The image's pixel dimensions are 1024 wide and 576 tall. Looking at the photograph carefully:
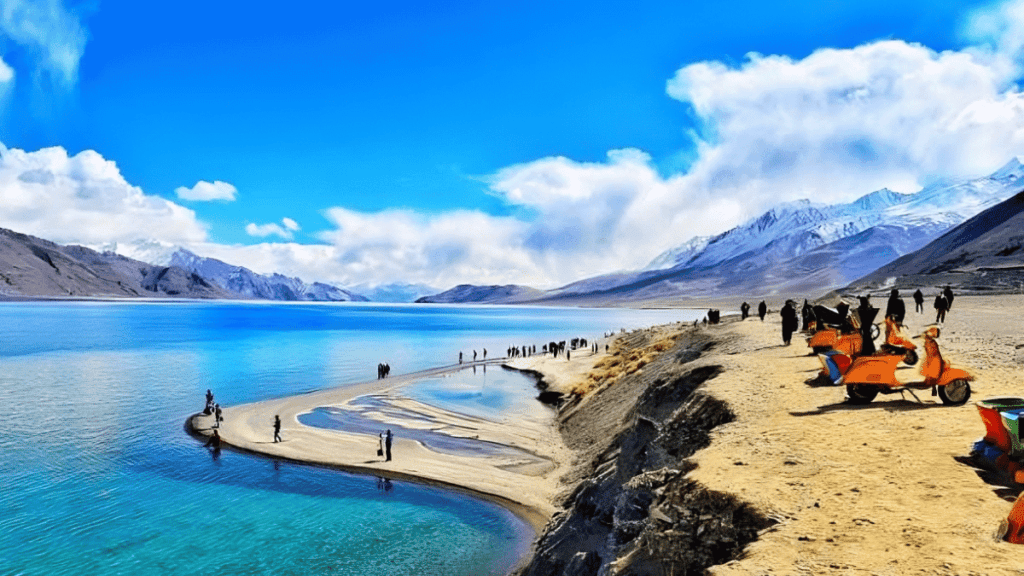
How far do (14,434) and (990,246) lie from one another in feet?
604

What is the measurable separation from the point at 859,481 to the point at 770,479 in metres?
1.38

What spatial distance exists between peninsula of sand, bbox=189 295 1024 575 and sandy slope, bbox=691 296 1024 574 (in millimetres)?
32

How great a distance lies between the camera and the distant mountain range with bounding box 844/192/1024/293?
3300 inches

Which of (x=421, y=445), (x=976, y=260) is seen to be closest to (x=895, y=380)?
(x=421, y=445)

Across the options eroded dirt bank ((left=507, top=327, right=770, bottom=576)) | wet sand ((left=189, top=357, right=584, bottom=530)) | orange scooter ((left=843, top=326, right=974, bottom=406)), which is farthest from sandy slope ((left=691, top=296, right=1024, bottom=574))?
wet sand ((left=189, top=357, right=584, bottom=530))

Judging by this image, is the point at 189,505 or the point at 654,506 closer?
the point at 654,506

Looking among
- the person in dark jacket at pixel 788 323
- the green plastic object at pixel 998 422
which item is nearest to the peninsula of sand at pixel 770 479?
the person in dark jacket at pixel 788 323

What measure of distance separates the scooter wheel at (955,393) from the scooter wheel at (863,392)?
1412mm

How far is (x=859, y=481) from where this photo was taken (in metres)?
9.50

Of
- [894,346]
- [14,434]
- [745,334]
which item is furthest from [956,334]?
[14,434]

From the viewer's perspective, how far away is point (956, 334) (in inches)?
1190

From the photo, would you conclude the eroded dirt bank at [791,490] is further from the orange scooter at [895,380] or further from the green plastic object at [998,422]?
the green plastic object at [998,422]

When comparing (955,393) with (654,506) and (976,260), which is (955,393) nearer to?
(654,506)

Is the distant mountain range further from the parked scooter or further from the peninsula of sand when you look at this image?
the parked scooter
